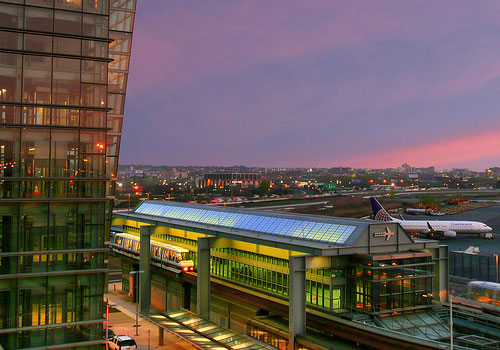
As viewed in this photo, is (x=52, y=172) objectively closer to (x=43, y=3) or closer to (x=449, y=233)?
(x=43, y=3)

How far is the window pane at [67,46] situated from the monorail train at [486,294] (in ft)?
122

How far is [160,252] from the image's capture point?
202 ft

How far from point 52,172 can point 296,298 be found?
20914 millimetres

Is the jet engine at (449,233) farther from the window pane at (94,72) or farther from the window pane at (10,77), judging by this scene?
the window pane at (10,77)

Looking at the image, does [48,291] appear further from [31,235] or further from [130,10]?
[130,10]

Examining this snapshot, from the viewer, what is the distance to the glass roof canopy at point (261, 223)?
44.5 meters

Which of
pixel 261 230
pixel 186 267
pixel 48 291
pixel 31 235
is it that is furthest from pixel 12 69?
pixel 186 267

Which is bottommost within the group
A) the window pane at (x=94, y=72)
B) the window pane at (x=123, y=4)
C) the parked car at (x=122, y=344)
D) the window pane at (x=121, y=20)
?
the parked car at (x=122, y=344)

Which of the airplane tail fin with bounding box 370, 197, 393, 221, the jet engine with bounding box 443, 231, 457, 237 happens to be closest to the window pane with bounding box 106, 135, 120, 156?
the airplane tail fin with bounding box 370, 197, 393, 221

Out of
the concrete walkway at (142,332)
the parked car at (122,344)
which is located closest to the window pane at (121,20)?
the concrete walkway at (142,332)

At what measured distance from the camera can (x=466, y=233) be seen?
4456 inches

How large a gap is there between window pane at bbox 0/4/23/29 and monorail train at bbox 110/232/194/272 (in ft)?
120

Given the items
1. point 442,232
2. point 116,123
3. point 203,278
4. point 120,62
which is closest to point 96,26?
point 120,62

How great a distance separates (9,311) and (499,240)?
108732 millimetres
